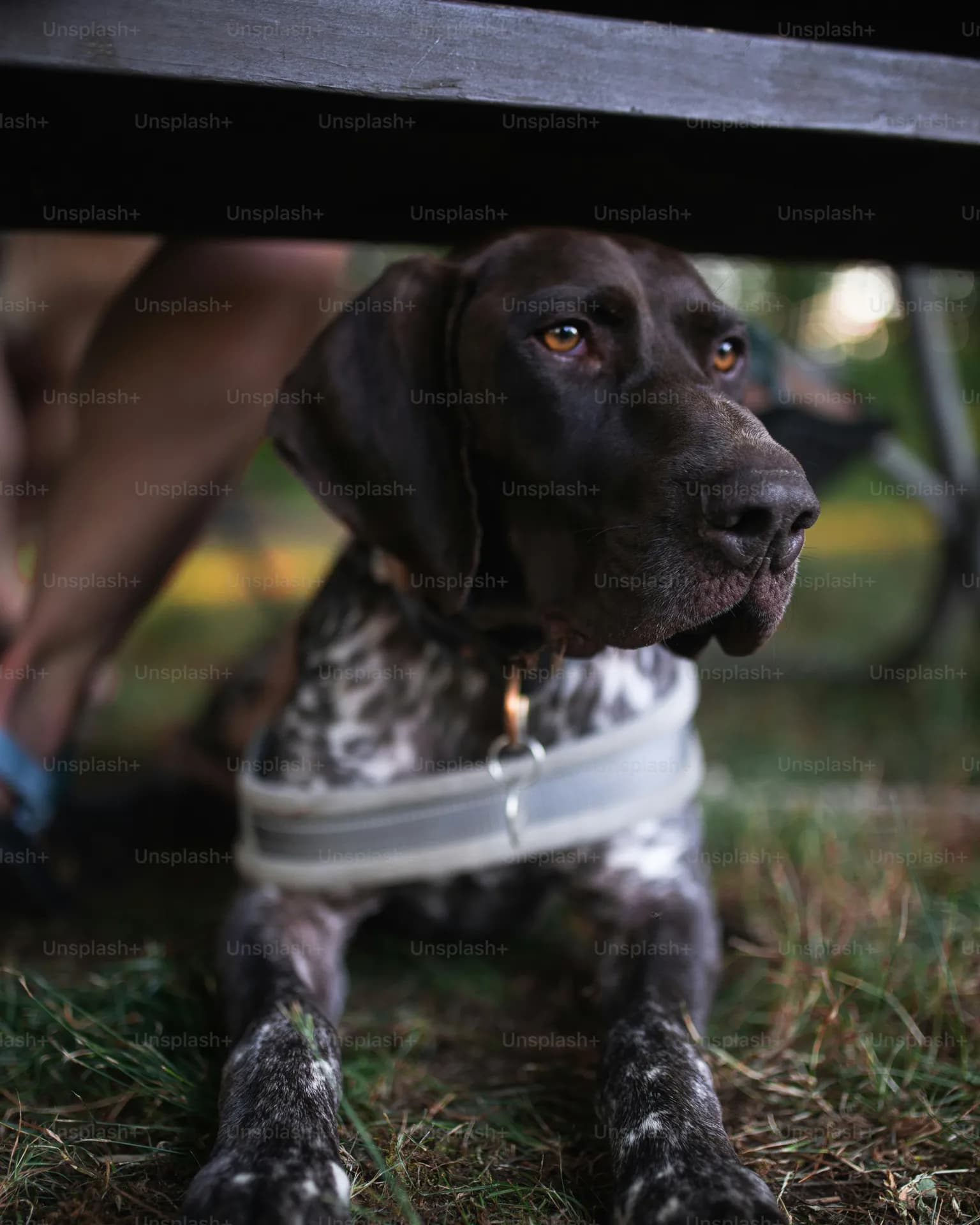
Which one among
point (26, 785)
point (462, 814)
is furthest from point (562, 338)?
point (26, 785)

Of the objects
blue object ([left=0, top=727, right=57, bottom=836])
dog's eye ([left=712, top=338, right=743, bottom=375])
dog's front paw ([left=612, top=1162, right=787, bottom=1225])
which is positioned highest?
dog's eye ([left=712, top=338, right=743, bottom=375])

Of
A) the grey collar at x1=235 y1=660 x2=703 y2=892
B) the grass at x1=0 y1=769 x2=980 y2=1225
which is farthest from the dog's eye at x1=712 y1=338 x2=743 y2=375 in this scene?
the grass at x1=0 y1=769 x2=980 y2=1225

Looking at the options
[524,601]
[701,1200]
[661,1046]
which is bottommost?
[661,1046]

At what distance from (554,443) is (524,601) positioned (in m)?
0.30

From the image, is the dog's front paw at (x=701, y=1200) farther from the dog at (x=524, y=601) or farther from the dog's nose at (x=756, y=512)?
the dog's nose at (x=756, y=512)

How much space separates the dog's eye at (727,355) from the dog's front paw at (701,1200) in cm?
129

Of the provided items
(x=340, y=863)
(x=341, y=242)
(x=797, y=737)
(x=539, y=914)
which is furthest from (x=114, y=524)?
(x=797, y=737)

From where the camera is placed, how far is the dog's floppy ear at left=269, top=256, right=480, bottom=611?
6.11 ft

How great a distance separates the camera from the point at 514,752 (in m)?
1.99

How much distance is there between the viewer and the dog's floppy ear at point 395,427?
73.3 inches

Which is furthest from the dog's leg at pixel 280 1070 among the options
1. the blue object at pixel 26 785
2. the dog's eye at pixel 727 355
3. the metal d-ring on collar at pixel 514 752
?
the dog's eye at pixel 727 355

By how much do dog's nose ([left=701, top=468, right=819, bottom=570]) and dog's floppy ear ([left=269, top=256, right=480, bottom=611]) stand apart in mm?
460

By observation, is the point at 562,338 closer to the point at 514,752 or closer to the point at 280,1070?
the point at 514,752

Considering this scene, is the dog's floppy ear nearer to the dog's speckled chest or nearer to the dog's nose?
the dog's speckled chest
